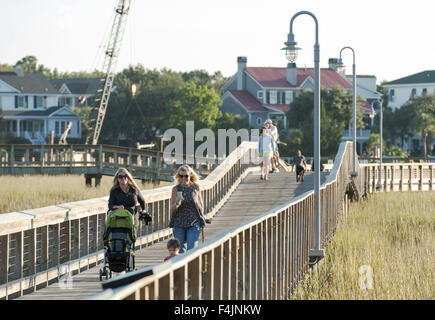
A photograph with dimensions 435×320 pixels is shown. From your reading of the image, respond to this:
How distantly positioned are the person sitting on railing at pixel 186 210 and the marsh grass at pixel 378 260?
1.89m

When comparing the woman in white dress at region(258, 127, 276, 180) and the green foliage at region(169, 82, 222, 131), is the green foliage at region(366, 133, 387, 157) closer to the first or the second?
the green foliage at region(169, 82, 222, 131)

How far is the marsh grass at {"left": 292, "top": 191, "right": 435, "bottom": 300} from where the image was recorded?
46.3 feet

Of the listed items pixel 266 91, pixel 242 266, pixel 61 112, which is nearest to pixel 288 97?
pixel 266 91

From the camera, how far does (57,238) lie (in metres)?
12.8

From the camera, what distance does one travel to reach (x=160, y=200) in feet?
59.9

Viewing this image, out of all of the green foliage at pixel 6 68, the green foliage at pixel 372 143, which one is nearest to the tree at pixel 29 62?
the green foliage at pixel 6 68

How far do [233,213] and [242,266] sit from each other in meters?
14.3

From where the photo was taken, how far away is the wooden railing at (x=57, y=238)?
11430 mm

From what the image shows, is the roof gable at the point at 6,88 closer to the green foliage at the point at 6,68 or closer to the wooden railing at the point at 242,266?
the green foliage at the point at 6,68

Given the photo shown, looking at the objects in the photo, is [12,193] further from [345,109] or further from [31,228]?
[345,109]

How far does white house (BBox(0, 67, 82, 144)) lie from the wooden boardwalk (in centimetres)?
7198

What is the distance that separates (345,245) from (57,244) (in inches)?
391

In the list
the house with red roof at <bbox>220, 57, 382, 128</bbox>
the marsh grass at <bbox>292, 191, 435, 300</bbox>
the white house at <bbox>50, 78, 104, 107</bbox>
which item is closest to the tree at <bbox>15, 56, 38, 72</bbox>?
the white house at <bbox>50, 78, 104, 107</bbox>
